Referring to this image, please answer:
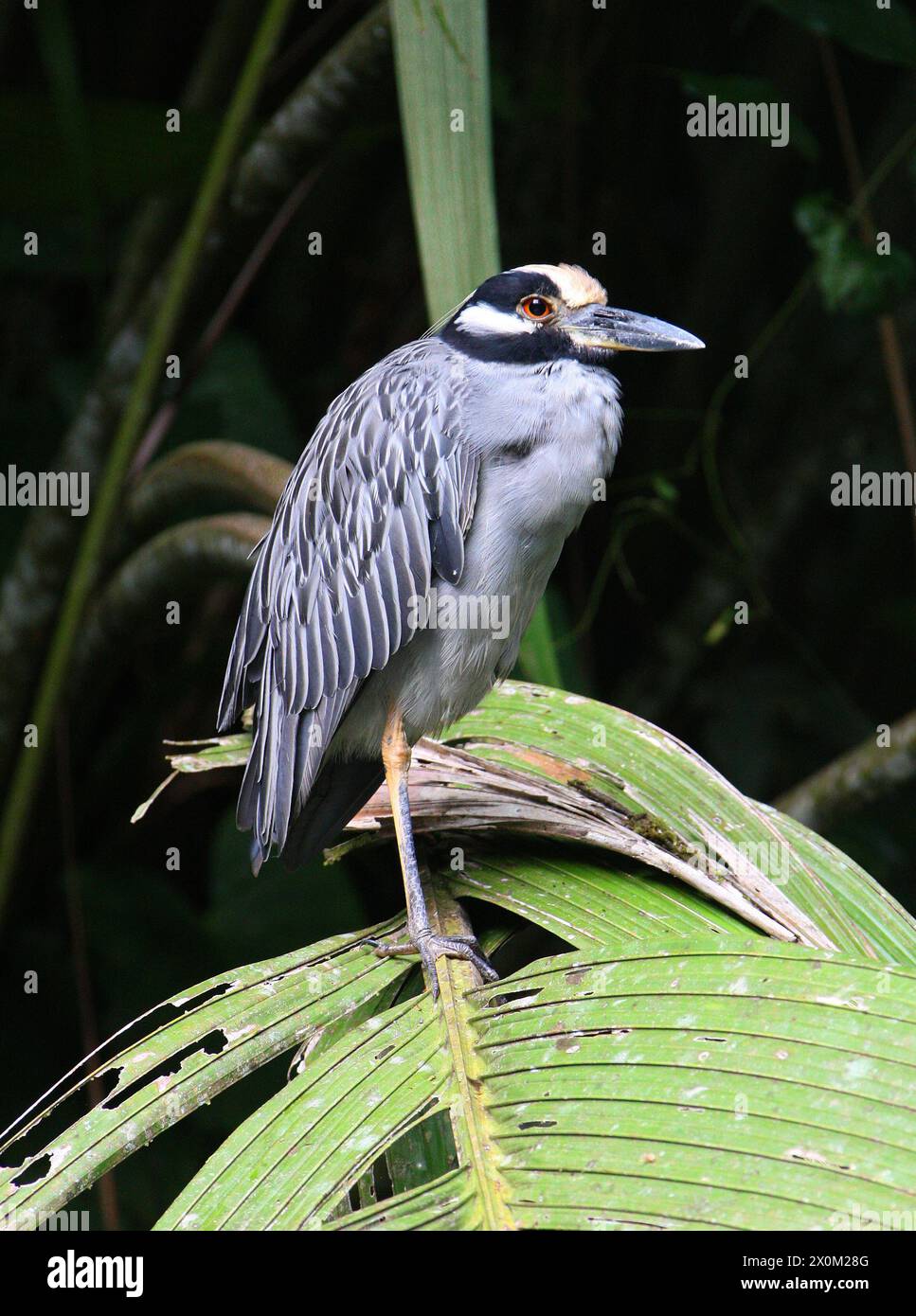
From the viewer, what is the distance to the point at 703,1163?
3.74ft

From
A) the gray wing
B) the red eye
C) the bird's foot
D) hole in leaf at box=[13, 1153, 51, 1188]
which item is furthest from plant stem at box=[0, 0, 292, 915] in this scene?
hole in leaf at box=[13, 1153, 51, 1188]

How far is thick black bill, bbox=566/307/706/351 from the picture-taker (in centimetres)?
227

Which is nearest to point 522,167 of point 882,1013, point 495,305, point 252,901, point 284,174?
point 284,174

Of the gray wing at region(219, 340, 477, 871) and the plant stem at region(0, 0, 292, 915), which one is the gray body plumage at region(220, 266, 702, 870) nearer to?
the gray wing at region(219, 340, 477, 871)

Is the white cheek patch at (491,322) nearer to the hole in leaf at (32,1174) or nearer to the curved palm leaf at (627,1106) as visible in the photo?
the curved palm leaf at (627,1106)

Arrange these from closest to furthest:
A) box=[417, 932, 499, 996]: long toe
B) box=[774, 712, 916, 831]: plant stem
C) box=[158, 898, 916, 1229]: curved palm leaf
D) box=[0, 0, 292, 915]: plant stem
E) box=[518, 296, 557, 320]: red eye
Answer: box=[158, 898, 916, 1229]: curved palm leaf < box=[417, 932, 499, 996]: long toe < box=[518, 296, 557, 320]: red eye < box=[0, 0, 292, 915]: plant stem < box=[774, 712, 916, 831]: plant stem

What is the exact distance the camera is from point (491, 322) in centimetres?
238

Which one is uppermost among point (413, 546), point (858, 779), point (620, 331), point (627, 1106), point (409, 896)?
point (620, 331)

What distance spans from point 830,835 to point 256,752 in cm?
190

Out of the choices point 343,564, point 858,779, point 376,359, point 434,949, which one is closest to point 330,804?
point 343,564

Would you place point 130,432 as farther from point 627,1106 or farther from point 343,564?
point 627,1106

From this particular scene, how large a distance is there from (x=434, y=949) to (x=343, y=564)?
2.78 feet

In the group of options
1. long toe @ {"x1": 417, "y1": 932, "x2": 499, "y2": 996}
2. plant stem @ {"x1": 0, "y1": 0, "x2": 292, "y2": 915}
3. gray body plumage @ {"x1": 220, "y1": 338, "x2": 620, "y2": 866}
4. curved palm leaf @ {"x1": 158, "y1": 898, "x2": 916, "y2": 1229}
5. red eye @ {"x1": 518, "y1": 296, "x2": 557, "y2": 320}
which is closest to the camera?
curved palm leaf @ {"x1": 158, "y1": 898, "x2": 916, "y2": 1229}

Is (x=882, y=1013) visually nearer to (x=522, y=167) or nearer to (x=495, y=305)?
(x=495, y=305)
